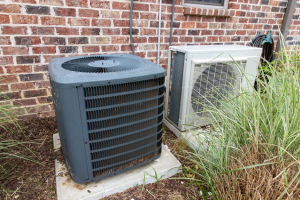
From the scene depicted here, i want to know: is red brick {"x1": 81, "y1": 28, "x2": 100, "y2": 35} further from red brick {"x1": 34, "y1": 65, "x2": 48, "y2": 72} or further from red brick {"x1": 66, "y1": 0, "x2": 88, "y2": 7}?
red brick {"x1": 34, "y1": 65, "x2": 48, "y2": 72}

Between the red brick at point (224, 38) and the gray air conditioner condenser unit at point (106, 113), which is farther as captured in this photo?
the red brick at point (224, 38)

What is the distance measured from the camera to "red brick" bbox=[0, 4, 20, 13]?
1666mm

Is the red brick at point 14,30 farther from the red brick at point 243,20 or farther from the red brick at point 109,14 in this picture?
the red brick at point 243,20

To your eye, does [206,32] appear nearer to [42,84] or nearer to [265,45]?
[265,45]

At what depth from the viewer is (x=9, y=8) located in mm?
1684

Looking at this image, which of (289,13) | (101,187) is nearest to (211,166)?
(101,187)

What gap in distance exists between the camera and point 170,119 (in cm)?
201

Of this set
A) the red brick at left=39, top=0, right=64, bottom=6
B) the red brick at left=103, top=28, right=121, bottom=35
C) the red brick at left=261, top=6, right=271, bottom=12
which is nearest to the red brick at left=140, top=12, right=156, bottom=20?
the red brick at left=103, top=28, right=121, bottom=35

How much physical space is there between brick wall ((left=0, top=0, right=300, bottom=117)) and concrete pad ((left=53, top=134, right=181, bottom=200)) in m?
0.97

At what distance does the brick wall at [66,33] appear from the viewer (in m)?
1.76

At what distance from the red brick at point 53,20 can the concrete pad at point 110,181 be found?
4.37 ft

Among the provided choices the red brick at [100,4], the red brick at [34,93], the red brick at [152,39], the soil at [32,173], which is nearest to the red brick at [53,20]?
the red brick at [100,4]

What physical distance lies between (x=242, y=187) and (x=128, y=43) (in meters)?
1.86

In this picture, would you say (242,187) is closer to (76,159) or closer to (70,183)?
(76,159)
